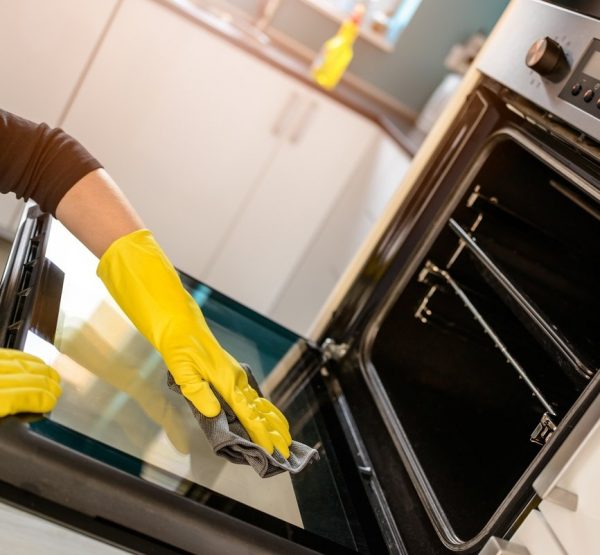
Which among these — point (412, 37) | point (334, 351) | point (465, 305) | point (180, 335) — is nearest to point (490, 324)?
point (465, 305)

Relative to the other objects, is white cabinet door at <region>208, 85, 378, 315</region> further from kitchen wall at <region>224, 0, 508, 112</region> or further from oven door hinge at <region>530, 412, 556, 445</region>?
oven door hinge at <region>530, 412, 556, 445</region>

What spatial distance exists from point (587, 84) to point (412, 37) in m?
2.17

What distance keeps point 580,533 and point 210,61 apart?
193 centimetres

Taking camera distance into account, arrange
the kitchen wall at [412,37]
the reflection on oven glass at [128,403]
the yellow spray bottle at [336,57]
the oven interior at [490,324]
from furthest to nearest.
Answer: the kitchen wall at [412,37] → the yellow spray bottle at [336,57] → the oven interior at [490,324] → the reflection on oven glass at [128,403]

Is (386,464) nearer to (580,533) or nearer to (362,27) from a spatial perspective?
(580,533)

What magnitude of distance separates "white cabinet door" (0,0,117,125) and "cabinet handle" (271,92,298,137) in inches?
22.9

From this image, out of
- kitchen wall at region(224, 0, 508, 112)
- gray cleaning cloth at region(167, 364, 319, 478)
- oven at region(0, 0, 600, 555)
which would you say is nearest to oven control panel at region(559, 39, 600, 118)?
oven at region(0, 0, 600, 555)

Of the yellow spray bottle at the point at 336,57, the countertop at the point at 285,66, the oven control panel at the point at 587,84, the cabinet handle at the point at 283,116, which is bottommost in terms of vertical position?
the cabinet handle at the point at 283,116

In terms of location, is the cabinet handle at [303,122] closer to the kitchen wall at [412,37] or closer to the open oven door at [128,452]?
the kitchen wall at [412,37]

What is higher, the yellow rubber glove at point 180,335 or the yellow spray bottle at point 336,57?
Result: the yellow spray bottle at point 336,57

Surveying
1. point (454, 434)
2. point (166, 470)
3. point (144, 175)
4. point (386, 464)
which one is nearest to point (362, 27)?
point (144, 175)

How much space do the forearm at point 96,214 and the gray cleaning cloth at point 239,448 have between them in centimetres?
25

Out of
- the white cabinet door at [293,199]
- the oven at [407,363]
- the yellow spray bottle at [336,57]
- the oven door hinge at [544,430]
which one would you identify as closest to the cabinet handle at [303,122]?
the white cabinet door at [293,199]

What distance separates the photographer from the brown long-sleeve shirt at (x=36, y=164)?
113 cm
